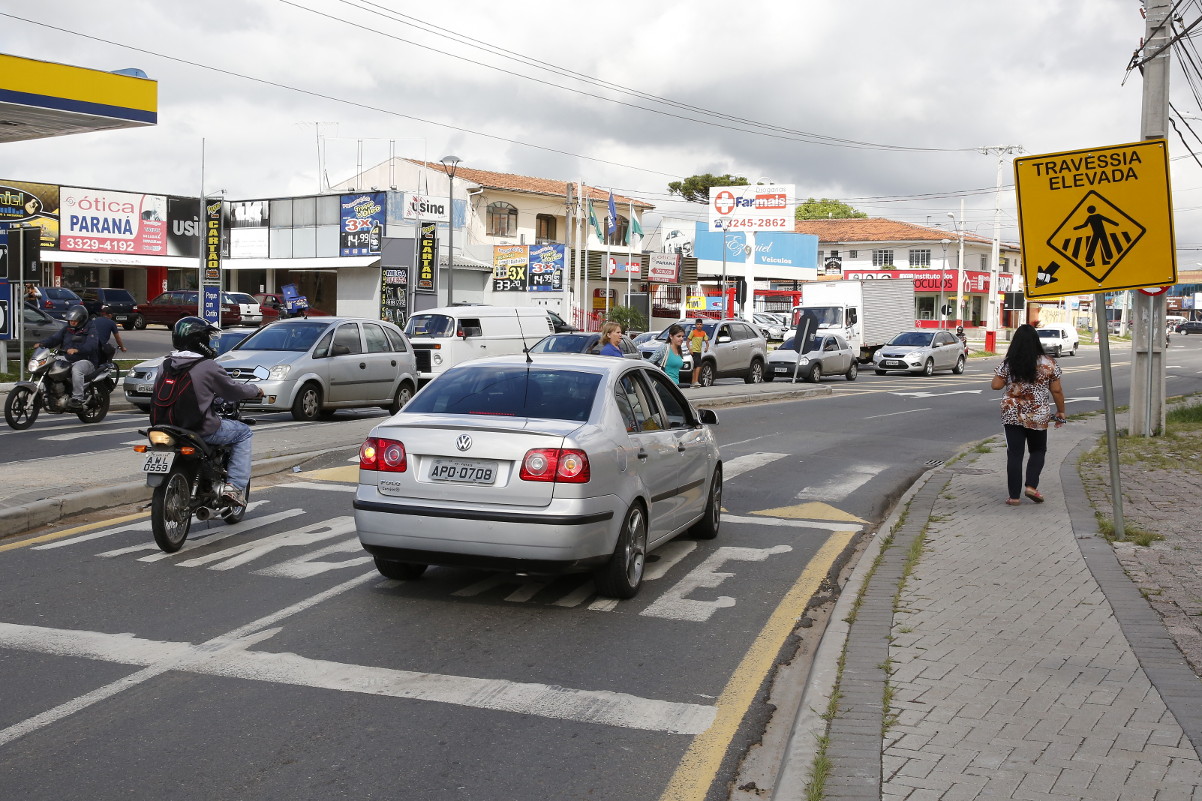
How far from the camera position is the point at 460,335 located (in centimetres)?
2459

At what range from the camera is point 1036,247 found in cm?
891

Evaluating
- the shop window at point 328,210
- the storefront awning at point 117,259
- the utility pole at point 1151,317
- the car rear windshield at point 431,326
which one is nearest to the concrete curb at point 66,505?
the utility pole at point 1151,317

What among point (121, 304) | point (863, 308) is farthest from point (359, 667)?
point (121, 304)

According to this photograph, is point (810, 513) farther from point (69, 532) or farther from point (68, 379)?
point (68, 379)

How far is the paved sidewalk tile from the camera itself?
14.0 ft

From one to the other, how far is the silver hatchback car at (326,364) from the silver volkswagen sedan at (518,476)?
10.3 metres

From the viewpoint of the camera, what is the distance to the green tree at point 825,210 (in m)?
113

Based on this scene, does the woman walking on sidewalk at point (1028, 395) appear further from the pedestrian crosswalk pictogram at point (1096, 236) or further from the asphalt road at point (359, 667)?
the asphalt road at point (359, 667)

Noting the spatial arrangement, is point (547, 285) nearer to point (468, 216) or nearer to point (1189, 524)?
point (468, 216)

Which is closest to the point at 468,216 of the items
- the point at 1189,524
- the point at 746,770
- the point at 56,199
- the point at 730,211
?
the point at 730,211

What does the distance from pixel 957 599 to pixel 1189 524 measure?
12.9 ft

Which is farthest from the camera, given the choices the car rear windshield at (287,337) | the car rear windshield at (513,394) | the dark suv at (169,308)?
the dark suv at (169,308)

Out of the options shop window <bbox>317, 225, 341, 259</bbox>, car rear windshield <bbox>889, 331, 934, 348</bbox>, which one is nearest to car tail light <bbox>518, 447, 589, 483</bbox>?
car rear windshield <bbox>889, 331, 934, 348</bbox>

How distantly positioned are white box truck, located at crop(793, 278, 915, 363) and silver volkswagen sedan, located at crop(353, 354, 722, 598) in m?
34.3
